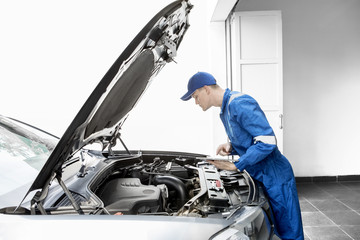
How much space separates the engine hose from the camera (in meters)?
2.07

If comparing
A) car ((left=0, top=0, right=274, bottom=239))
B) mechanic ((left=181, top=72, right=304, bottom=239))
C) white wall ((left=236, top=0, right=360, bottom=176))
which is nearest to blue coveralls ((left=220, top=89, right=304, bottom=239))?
mechanic ((left=181, top=72, right=304, bottom=239))

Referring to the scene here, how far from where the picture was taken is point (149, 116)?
210 inches

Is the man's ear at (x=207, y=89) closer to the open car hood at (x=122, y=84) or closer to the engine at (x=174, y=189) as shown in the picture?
the open car hood at (x=122, y=84)

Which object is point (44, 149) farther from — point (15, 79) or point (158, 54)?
point (15, 79)

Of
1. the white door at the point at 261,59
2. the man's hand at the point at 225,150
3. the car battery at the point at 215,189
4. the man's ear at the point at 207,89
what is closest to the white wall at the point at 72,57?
the white door at the point at 261,59

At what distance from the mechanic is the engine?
14 cm

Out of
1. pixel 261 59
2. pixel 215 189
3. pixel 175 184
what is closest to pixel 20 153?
pixel 175 184

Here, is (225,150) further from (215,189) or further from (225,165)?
(215,189)

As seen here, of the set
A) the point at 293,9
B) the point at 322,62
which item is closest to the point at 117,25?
the point at 293,9

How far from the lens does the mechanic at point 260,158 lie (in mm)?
1975

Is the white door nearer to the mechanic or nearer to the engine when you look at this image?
the engine

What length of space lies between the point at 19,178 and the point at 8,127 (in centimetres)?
67

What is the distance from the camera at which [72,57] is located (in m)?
5.20

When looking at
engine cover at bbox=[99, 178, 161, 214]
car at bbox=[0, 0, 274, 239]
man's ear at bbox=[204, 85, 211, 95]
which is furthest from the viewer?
man's ear at bbox=[204, 85, 211, 95]
